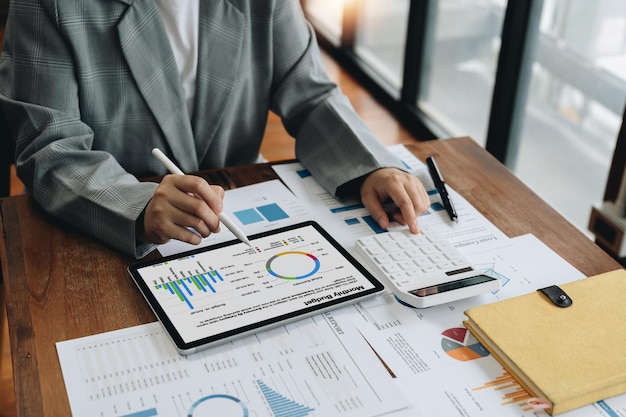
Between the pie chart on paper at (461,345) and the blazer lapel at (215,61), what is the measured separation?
0.64 meters

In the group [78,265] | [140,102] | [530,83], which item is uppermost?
[140,102]

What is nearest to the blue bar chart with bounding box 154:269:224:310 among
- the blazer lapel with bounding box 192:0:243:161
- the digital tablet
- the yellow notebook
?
the digital tablet

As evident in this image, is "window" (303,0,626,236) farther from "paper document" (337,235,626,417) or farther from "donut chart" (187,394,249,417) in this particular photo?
"donut chart" (187,394,249,417)

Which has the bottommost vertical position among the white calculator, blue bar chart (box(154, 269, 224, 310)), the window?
the window

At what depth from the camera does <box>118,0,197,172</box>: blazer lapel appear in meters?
1.15

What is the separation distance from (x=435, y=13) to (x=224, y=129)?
1661 mm

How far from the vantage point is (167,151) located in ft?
4.18

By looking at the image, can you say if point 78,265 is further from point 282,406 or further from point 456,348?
point 456,348

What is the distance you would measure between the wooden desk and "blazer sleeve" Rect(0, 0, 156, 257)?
0.05 meters

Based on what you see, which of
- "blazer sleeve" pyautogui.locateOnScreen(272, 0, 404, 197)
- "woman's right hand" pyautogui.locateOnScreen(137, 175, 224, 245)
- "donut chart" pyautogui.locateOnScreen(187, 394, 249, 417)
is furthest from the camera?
"blazer sleeve" pyautogui.locateOnScreen(272, 0, 404, 197)

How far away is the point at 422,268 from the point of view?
3.11ft

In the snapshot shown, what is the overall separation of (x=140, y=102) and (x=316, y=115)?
30 centimetres

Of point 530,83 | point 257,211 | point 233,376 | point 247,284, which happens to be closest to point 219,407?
point 233,376

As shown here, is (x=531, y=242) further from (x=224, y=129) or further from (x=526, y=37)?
(x=526, y=37)
